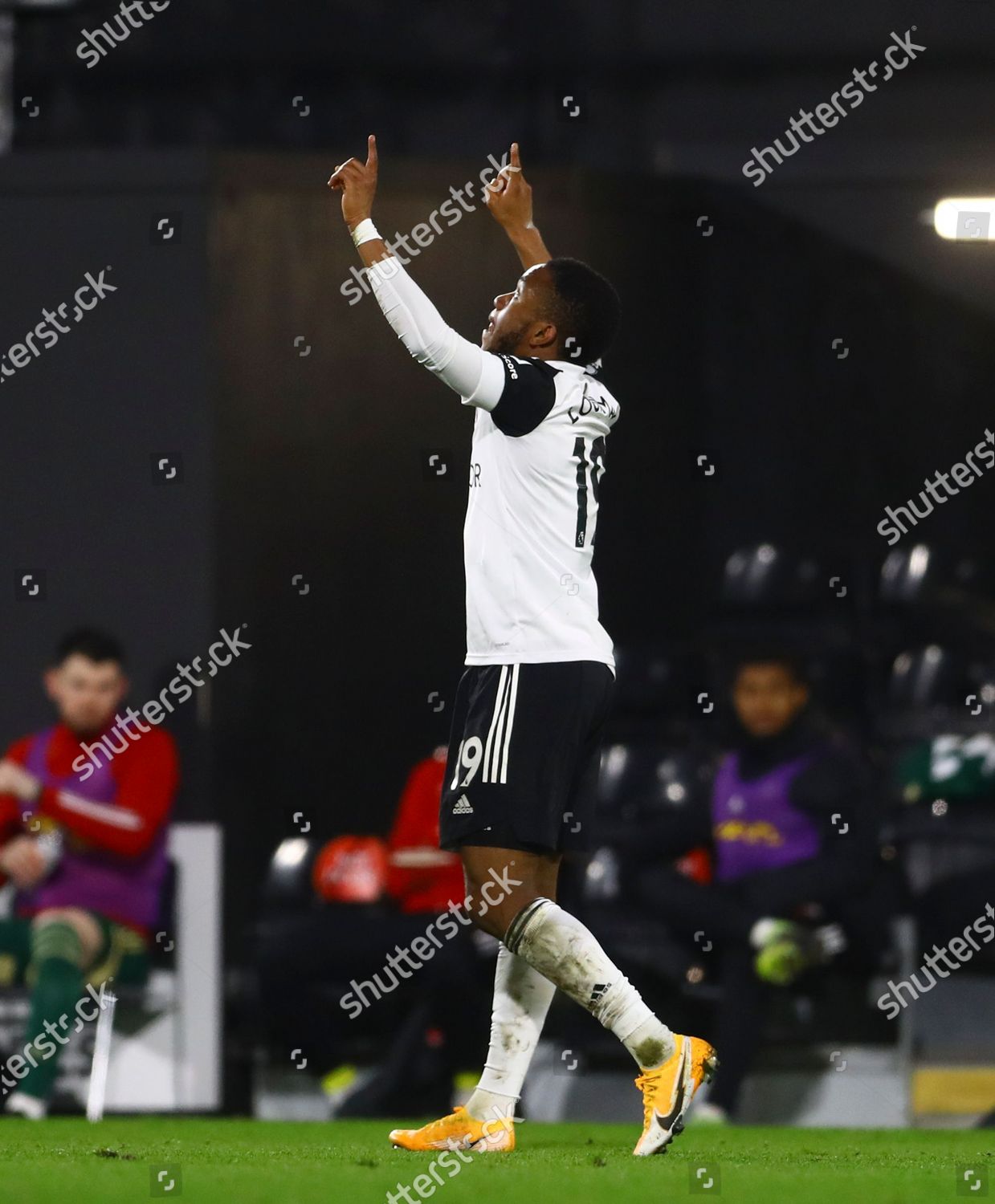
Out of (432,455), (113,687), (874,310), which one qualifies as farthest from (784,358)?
(113,687)

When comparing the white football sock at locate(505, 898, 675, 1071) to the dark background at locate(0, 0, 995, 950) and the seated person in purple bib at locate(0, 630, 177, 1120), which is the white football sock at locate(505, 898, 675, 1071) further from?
the dark background at locate(0, 0, 995, 950)

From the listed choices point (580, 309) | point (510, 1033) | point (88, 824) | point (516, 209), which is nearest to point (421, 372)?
point (88, 824)

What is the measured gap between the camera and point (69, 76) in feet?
24.6

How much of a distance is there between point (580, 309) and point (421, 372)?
2743 mm

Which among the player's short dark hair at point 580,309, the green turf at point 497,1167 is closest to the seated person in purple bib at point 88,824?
the green turf at point 497,1167

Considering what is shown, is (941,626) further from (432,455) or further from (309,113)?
(309,113)

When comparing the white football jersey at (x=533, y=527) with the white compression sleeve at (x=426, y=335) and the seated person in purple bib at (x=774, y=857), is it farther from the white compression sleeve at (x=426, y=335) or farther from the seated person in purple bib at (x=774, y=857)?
the seated person in purple bib at (x=774, y=857)

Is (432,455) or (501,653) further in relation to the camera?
(432,455)

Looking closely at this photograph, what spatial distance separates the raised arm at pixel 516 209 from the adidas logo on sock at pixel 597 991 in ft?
4.90

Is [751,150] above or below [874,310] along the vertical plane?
above

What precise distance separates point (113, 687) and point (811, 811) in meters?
2.08

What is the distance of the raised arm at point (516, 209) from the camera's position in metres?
4.50

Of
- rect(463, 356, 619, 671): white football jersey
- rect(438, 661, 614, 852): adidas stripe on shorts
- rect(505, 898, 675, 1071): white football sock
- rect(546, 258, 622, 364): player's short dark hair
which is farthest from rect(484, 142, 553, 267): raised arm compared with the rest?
rect(505, 898, 675, 1071): white football sock

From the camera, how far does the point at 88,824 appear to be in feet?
20.1
